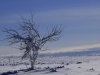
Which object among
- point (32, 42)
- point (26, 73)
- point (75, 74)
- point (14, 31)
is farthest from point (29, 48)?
point (75, 74)

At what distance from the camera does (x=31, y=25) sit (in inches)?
1077

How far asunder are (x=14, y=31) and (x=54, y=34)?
13.8ft

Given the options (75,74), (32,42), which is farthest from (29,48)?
(75,74)

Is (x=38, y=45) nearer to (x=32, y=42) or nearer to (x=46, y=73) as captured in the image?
(x=32, y=42)

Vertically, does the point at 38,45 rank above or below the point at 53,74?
→ above

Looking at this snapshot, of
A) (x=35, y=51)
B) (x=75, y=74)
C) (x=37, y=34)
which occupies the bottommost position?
(x=75, y=74)

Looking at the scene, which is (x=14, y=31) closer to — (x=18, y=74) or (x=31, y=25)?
(x=31, y=25)

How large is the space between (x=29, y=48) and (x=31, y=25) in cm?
243

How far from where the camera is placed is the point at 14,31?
88.6 feet

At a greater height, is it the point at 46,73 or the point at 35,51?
the point at 35,51

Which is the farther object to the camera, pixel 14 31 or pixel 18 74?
pixel 14 31

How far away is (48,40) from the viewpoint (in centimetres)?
2783

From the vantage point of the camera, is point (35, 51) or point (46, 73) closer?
point (46, 73)

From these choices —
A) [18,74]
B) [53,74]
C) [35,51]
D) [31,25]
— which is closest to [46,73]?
[53,74]
